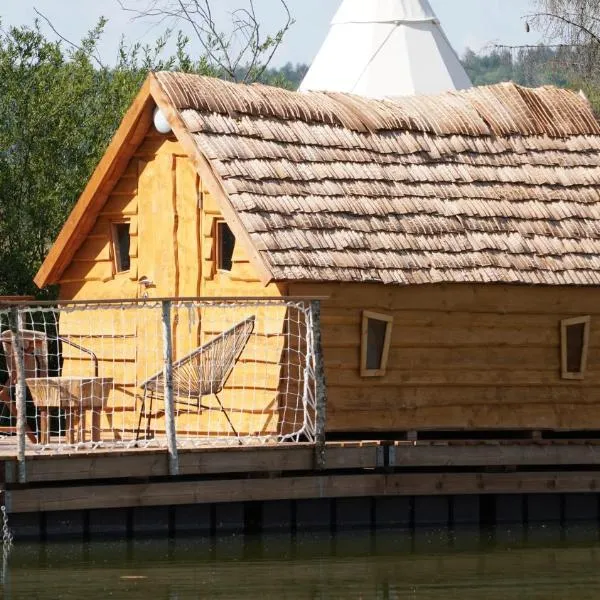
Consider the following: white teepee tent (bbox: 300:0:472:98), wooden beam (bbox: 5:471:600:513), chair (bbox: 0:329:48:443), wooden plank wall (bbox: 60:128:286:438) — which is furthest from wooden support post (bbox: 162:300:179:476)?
white teepee tent (bbox: 300:0:472:98)

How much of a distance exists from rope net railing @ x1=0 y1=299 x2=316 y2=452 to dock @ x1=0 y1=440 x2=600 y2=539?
0.37 metres

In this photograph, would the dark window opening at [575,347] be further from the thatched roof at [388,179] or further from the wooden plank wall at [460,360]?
the thatched roof at [388,179]

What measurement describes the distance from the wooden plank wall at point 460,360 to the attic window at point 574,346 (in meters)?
0.08

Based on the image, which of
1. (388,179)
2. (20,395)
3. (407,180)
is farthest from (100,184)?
(20,395)

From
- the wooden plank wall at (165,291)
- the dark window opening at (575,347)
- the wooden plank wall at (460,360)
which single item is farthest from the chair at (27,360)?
the dark window opening at (575,347)

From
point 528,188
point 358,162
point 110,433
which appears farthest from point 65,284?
point 528,188

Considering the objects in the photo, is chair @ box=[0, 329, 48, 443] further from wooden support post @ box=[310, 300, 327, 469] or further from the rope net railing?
wooden support post @ box=[310, 300, 327, 469]

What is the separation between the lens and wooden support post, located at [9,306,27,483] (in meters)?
16.2

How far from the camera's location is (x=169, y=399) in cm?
Answer: 1689

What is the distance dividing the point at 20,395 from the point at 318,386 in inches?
122

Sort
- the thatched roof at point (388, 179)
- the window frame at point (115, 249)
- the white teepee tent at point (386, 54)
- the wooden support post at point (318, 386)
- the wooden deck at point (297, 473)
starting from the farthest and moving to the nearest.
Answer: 1. the white teepee tent at point (386, 54)
2. the window frame at point (115, 249)
3. the thatched roof at point (388, 179)
4. the wooden support post at point (318, 386)
5. the wooden deck at point (297, 473)

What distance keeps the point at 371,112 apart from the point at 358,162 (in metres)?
1.10

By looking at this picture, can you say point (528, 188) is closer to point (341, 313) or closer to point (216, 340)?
point (341, 313)

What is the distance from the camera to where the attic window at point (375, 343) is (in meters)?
19.2
